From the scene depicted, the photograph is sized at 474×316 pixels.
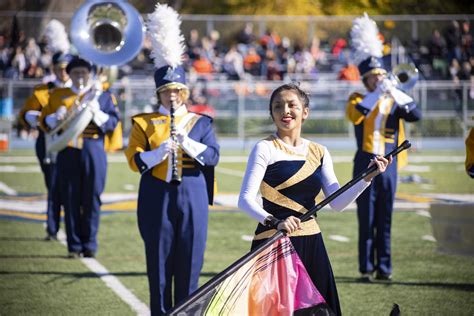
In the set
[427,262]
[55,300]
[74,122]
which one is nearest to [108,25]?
[74,122]

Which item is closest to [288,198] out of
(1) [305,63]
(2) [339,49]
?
(1) [305,63]

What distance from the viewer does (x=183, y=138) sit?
5.93m

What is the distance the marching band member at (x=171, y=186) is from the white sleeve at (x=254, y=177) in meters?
0.99

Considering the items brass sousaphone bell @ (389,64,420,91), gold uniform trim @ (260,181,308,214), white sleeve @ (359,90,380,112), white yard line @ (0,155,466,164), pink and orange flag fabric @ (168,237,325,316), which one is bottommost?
white yard line @ (0,155,466,164)

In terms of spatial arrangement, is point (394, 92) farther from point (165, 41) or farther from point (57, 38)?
point (57, 38)

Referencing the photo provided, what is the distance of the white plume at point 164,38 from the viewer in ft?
20.5

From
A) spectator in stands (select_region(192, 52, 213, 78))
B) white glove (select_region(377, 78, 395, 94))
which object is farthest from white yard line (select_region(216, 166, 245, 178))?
white glove (select_region(377, 78, 395, 94))

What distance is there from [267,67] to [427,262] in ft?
59.2

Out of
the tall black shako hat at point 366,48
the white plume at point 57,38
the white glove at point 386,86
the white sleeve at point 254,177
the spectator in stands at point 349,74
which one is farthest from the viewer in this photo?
the spectator in stands at point 349,74

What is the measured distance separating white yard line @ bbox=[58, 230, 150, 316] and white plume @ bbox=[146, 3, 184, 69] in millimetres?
1808

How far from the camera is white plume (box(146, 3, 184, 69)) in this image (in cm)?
625

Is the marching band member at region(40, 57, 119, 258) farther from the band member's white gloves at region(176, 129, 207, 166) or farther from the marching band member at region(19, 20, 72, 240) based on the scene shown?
the band member's white gloves at region(176, 129, 207, 166)

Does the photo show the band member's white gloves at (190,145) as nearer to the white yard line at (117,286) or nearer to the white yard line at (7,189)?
the white yard line at (117,286)

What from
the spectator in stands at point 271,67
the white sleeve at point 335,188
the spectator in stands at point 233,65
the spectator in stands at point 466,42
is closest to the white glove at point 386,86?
the white sleeve at point 335,188
